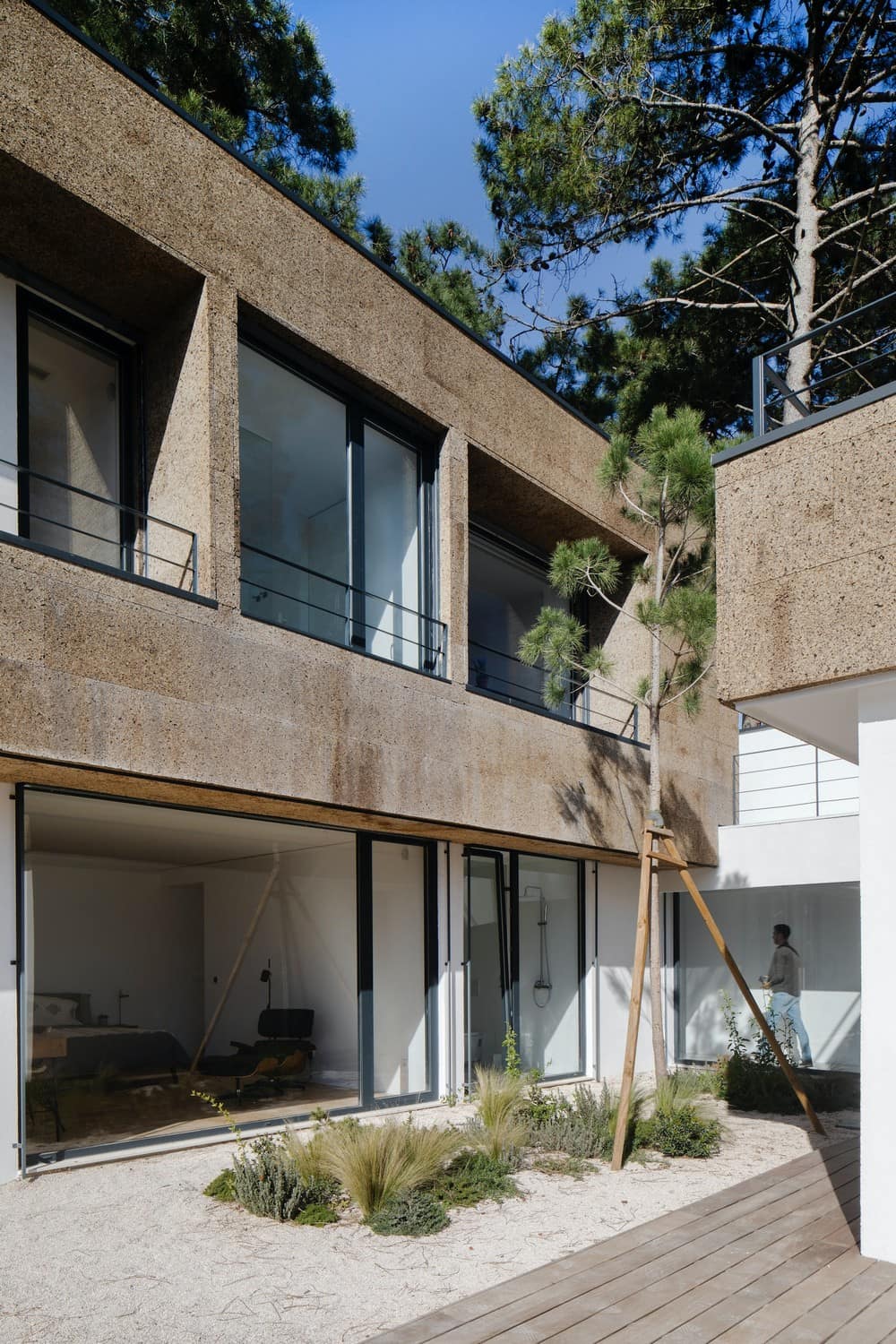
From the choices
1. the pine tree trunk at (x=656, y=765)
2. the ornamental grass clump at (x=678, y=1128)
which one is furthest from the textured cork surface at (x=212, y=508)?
the ornamental grass clump at (x=678, y=1128)

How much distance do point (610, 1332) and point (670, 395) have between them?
13.6 metres

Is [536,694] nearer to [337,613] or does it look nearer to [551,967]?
[551,967]

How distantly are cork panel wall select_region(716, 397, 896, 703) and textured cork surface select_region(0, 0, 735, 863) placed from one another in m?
3.55

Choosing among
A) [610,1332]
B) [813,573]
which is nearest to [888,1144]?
[610,1332]

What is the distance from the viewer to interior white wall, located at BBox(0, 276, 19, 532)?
23.9 ft

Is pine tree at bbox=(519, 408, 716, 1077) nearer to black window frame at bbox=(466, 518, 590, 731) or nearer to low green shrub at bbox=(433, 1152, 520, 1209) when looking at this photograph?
black window frame at bbox=(466, 518, 590, 731)

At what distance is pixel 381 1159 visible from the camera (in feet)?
20.2

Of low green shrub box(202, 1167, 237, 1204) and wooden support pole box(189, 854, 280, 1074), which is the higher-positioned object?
wooden support pole box(189, 854, 280, 1074)

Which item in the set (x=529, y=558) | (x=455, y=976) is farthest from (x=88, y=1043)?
(x=529, y=558)

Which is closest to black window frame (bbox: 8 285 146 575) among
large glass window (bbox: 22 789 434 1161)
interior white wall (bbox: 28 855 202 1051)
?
large glass window (bbox: 22 789 434 1161)

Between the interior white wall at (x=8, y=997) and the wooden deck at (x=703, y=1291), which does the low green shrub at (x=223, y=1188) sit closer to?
the interior white wall at (x=8, y=997)

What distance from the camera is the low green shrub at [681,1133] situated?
7871 millimetres

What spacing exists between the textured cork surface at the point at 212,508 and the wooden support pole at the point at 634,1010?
2032 millimetres

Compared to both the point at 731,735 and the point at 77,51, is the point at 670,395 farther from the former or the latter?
the point at 77,51
